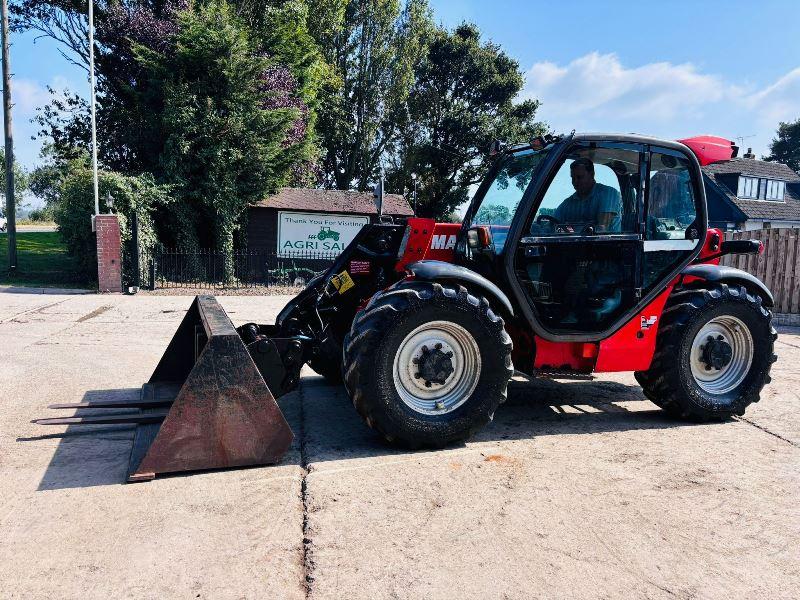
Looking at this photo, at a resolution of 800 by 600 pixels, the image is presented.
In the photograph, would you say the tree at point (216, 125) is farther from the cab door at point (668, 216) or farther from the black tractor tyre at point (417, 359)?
the black tractor tyre at point (417, 359)

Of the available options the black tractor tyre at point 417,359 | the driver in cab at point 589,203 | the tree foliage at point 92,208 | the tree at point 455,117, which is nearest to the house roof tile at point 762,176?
the tree at point 455,117

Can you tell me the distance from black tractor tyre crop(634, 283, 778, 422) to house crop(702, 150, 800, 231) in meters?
34.8

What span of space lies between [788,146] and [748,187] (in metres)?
29.1

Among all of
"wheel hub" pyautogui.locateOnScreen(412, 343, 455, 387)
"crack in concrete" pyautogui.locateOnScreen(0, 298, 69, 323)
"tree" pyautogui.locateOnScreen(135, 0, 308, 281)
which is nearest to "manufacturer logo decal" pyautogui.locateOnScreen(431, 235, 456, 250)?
"wheel hub" pyautogui.locateOnScreen(412, 343, 455, 387)

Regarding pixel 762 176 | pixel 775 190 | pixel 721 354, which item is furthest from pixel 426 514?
pixel 775 190

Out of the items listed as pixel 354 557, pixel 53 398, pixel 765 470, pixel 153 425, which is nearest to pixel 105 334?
pixel 53 398

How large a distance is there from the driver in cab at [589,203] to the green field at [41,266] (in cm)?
1592

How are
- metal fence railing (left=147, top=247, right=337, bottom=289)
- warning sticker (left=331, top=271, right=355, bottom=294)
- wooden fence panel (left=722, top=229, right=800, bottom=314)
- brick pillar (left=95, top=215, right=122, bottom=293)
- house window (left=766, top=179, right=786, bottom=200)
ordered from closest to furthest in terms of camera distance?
1. warning sticker (left=331, top=271, right=355, bottom=294)
2. wooden fence panel (left=722, top=229, right=800, bottom=314)
3. brick pillar (left=95, top=215, right=122, bottom=293)
4. metal fence railing (left=147, top=247, right=337, bottom=289)
5. house window (left=766, top=179, right=786, bottom=200)

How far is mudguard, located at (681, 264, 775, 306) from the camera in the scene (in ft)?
17.2

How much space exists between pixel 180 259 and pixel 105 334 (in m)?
9.77

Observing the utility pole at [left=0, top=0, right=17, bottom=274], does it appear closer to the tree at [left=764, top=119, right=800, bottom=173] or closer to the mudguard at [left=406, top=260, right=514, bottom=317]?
the mudguard at [left=406, top=260, right=514, bottom=317]

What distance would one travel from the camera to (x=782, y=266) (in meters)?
12.8

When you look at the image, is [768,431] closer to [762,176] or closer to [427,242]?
[427,242]

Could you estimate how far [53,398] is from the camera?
5.52m
